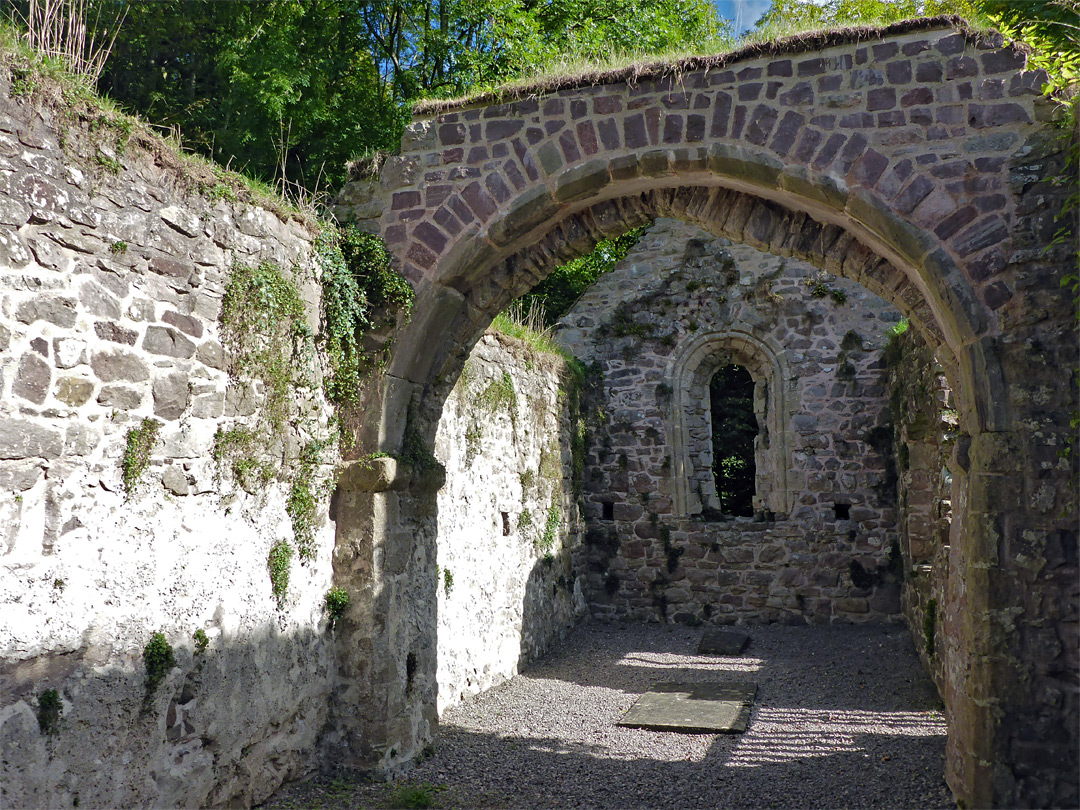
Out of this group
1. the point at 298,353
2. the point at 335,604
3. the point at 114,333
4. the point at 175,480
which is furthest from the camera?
the point at 335,604

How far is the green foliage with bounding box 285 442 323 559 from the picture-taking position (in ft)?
15.9

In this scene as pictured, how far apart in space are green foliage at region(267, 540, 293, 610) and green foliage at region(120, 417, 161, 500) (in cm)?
107

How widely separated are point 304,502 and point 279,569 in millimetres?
430

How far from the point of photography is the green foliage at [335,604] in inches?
201

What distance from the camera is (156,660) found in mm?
3785

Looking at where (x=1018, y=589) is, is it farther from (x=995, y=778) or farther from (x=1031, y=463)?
(x=995, y=778)

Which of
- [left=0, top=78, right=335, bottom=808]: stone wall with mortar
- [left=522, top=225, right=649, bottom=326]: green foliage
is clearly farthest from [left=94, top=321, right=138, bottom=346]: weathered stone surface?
[left=522, top=225, right=649, bottom=326]: green foliage

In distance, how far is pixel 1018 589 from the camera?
4.19 metres

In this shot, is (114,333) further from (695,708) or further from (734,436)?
(734,436)

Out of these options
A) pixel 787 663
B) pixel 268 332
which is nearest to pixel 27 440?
pixel 268 332

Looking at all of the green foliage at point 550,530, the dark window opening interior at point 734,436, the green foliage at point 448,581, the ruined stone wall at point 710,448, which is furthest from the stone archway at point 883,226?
the dark window opening interior at point 734,436

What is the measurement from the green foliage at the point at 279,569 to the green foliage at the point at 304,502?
0.13m

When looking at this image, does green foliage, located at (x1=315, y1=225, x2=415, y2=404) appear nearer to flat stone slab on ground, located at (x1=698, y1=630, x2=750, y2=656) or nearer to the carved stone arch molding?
flat stone slab on ground, located at (x1=698, y1=630, x2=750, y2=656)

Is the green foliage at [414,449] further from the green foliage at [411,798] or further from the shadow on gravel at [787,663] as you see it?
the shadow on gravel at [787,663]
